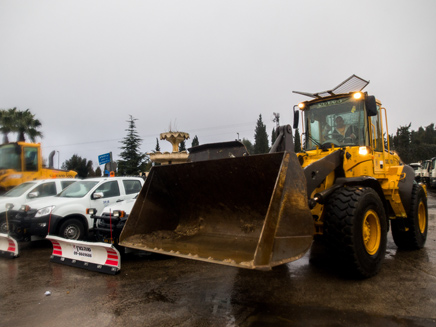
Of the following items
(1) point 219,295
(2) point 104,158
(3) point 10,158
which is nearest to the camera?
(1) point 219,295

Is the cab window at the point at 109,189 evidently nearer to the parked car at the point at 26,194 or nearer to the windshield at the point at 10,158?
the parked car at the point at 26,194

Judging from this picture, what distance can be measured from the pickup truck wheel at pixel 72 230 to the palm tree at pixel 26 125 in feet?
88.0

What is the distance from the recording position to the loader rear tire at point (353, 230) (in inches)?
162

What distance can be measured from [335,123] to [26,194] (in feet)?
27.2

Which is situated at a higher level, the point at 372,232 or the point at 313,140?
the point at 313,140

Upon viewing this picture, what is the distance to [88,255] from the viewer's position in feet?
18.3

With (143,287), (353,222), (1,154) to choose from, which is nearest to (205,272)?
(143,287)

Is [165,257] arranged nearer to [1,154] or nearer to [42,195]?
[42,195]

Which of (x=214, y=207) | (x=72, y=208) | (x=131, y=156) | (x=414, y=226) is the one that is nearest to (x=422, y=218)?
(x=414, y=226)

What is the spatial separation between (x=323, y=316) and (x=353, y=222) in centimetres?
130

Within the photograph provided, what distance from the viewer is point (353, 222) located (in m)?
4.10

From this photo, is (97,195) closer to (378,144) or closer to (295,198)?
(295,198)

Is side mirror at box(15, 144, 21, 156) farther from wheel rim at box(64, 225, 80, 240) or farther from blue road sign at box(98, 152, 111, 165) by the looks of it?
wheel rim at box(64, 225, 80, 240)

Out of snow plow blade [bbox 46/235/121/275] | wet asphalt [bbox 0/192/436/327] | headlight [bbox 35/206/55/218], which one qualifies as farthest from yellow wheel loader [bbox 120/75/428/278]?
headlight [bbox 35/206/55/218]
